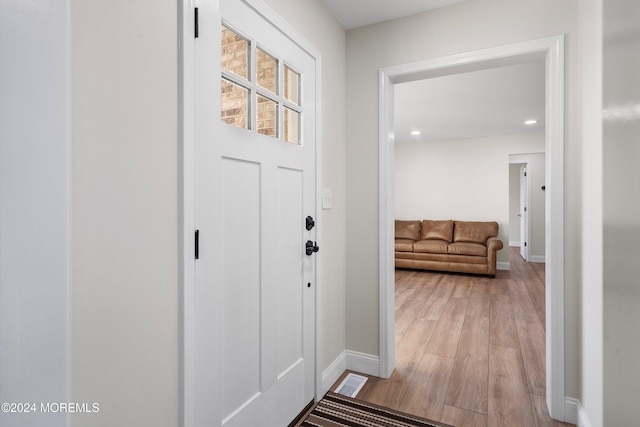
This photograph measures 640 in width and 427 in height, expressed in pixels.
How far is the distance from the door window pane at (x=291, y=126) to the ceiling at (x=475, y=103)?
6.80ft

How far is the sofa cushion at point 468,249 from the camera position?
5.63 metres

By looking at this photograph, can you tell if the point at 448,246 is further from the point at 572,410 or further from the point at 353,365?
the point at 572,410

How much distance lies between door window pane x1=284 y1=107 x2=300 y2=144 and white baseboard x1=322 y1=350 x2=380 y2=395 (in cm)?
150

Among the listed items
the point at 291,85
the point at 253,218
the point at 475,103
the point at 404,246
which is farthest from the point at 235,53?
the point at 404,246

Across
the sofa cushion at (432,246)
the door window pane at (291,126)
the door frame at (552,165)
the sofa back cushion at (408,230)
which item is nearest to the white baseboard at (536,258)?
the sofa cushion at (432,246)

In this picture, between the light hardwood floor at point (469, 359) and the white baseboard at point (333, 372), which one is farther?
the white baseboard at point (333, 372)

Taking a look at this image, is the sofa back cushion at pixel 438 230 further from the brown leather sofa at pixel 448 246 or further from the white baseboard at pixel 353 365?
the white baseboard at pixel 353 365

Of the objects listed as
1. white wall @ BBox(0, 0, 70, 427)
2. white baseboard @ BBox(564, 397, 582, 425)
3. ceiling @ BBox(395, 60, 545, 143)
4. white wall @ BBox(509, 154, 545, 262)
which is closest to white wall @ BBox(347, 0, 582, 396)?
white baseboard @ BBox(564, 397, 582, 425)

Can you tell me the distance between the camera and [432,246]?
597 centimetres

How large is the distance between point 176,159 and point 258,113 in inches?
22.7

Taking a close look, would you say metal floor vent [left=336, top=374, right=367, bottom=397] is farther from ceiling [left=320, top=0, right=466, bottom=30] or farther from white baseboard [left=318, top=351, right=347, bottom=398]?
ceiling [left=320, top=0, right=466, bottom=30]

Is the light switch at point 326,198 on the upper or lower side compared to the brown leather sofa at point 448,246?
upper

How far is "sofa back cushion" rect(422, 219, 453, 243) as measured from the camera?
6418 mm

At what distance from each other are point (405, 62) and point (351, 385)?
2.21 m
